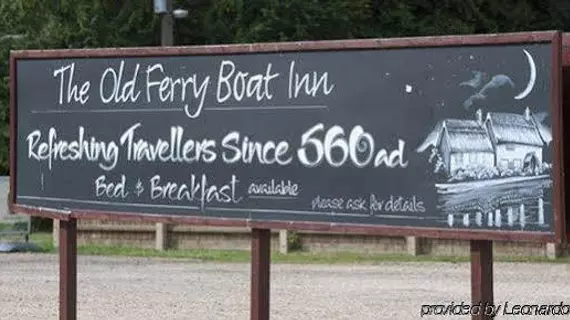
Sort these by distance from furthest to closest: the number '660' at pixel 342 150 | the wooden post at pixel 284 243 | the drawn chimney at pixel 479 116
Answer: the wooden post at pixel 284 243, the number '660' at pixel 342 150, the drawn chimney at pixel 479 116

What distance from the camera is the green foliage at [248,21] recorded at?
101 feet

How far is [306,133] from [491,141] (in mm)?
1162

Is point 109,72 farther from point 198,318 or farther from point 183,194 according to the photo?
point 198,318

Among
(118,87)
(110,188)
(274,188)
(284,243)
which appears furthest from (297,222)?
(284,243)

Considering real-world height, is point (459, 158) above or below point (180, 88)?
below

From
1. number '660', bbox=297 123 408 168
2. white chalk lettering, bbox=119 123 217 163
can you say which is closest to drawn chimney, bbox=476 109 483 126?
number '660', bbox=297 123 408 168

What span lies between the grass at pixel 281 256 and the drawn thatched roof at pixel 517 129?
1399 centimetres

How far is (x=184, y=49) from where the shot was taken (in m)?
7.68

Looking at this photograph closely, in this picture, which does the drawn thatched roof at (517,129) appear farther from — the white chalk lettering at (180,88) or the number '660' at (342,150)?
the white chalk lettering at (180,88)

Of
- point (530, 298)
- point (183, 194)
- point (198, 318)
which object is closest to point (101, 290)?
point (198, 318)

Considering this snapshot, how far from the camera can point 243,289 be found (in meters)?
15.6

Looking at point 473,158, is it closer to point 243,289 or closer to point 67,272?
point 67,272

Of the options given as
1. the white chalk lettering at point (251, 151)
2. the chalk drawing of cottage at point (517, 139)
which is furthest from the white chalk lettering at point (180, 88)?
the chalk drawing of cottage at point (517, 139)

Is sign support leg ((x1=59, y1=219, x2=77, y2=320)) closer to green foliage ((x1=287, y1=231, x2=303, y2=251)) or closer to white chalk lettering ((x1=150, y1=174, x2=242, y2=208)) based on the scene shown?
white chalk lettering ((x1=150, y1=174, x2=242, y2=208))
